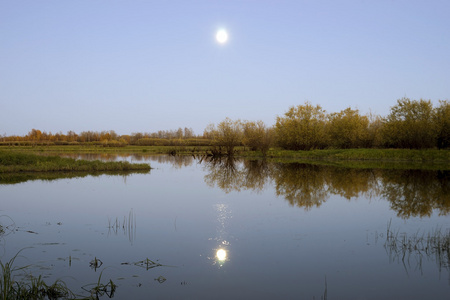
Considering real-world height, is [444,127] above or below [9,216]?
above

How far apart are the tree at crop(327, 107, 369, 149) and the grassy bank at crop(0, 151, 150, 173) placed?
30224 millimetres

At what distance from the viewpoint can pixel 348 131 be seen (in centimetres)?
4919

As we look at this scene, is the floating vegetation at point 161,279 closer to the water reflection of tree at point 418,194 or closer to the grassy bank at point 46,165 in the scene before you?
the water reflection of tree at point 418,194

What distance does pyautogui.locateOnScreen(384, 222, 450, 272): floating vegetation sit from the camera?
8.05 meters

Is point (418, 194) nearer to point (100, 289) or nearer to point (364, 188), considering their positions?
point (364, 188)

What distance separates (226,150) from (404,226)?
4214 cm

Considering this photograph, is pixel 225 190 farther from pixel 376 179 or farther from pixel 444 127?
pixel 444 127

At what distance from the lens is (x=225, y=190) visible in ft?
61.6

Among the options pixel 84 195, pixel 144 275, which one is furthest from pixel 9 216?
pixel 144 275

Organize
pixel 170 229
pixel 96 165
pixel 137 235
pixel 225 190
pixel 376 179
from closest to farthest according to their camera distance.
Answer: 1. pixel 137 235
2. pixel 170 229
3. pixel 225 190
4. pixel 376 179
5. pixel 96 165

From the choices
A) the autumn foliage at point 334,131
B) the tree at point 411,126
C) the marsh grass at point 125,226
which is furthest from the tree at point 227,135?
the marsh grass at point 125,226

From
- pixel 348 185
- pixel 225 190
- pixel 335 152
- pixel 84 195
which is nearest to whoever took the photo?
pixel 84 195

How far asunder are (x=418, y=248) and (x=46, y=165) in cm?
2483

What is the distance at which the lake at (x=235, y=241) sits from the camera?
21.8 feet
